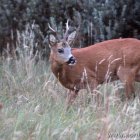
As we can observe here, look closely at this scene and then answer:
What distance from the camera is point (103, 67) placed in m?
8.56

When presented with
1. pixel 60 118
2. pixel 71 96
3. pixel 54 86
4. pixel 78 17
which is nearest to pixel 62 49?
pixel 54 86

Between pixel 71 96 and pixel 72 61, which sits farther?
pixel 72 61

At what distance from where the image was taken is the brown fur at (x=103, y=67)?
27.2ft

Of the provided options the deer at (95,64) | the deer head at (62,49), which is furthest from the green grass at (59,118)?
the deer head at (62,49)

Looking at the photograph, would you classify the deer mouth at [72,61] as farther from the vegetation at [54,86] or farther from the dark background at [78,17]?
the dark background at [78,17]

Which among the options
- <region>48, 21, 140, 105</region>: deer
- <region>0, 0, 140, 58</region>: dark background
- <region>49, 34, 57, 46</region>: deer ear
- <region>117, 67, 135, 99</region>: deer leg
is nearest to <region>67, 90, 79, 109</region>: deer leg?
<region>48, 21, 140, 105</region>: deer

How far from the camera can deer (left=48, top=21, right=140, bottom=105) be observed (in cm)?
830

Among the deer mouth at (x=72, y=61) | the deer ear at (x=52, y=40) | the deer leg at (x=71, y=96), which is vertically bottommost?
the deer leg at (x=71, y=96)

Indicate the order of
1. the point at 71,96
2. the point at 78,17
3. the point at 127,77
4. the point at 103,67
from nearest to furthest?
1. the point at 71,96
2. the point at 127,77
3. the point at 103,67
4. the point at 78,17

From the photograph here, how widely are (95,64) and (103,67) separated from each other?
120 millimetres

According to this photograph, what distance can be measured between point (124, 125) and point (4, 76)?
361cm

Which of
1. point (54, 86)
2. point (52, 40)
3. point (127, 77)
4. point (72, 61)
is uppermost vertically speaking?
point (52, 40)

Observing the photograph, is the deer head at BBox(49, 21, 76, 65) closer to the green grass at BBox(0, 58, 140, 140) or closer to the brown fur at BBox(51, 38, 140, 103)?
the brown fur at BBox(51, 38, 140, 103)

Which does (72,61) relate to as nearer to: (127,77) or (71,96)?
(71,96)
